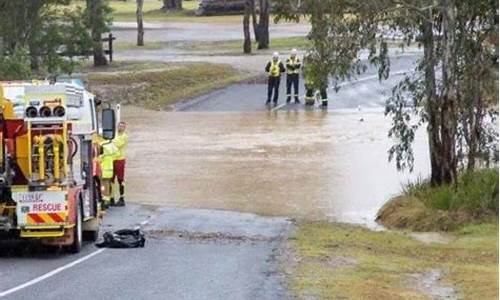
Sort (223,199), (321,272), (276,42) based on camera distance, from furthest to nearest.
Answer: (276,42), (223,199), (321,272)

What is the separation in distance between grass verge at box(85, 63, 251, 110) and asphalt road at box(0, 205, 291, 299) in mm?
24455

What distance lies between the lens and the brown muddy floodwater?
1086 inches

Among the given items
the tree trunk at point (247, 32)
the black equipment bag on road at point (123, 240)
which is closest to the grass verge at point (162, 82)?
the tree trunk at point (247, 32)

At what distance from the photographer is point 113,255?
18812 mm

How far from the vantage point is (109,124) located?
22359 mm

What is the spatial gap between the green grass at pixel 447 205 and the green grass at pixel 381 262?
0.52 meters

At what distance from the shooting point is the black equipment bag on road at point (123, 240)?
19828 mm

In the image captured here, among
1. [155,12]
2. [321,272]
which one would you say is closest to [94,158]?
[321,272]

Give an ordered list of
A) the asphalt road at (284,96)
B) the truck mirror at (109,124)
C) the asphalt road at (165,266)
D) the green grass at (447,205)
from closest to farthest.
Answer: the asphalt road at (165,266) → the truck mirror at (109,124) → the green grass at (447,205) → the asphalt road at (284,96)

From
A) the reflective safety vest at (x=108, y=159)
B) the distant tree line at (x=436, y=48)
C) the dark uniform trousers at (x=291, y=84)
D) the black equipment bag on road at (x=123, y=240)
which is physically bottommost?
the dark uniform trousers at (x=291, y=84)

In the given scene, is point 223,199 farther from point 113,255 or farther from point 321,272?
point 321,272

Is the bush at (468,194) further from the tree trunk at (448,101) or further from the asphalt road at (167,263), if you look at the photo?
the asphalt road at (167,263)

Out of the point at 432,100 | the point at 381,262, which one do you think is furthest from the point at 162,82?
the point at 381,262

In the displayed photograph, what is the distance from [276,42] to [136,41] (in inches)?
315
